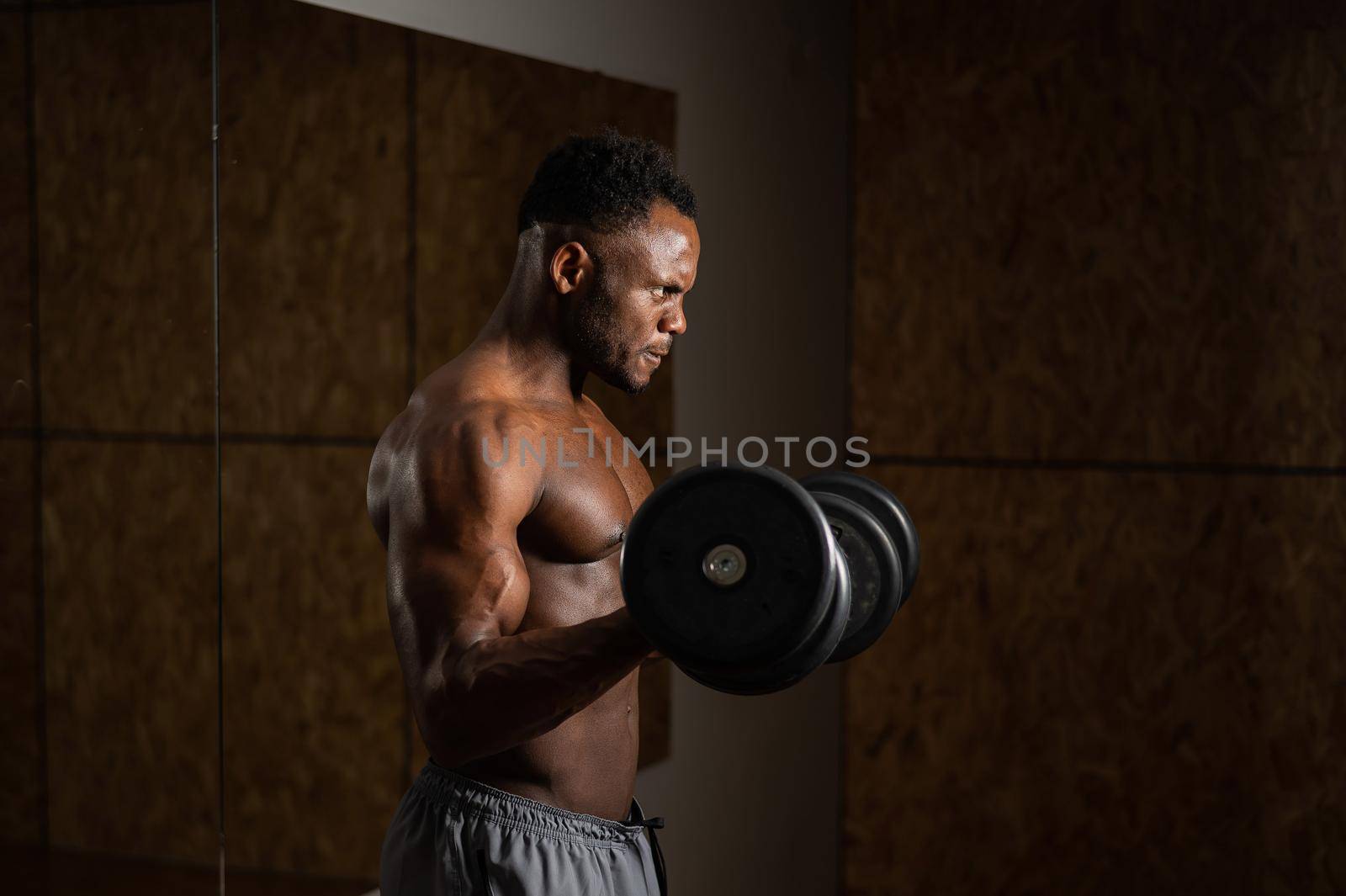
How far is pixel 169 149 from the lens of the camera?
162cm

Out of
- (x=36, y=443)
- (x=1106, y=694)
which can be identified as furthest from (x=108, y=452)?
(x=1106, y=694)

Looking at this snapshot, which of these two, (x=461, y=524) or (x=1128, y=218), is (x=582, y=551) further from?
(x=1128, y=218)

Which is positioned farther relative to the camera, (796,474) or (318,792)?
(796,474)

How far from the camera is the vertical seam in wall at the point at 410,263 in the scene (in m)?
2.03

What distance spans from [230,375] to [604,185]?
595 millimetres

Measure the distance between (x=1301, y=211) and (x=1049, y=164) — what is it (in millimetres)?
573

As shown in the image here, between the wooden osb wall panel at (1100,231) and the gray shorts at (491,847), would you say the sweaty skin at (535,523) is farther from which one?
the wooden osb wall panel at (1100,231)

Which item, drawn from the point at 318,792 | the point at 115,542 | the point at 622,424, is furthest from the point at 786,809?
the point at 115,542

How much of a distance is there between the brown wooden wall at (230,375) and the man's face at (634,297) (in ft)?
1.62

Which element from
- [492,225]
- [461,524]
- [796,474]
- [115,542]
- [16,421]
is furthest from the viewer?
[796,474]

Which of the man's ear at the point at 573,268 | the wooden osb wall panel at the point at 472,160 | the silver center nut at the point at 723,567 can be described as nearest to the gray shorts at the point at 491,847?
the silver center nut at the point at 723,567

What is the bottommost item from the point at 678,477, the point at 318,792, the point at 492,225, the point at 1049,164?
the point at 318,792

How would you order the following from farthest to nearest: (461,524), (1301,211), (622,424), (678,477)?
(1301,211), (622,424), (461,524), (678,477)

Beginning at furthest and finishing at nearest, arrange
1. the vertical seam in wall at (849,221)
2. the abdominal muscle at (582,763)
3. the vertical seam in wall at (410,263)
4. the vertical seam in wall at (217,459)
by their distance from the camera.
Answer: the vertical seam in wall at (849,221), the vertical seam in wall at (410,263), the vertical seam in wall at (217,459), the abdominal muscle at (582,763)
